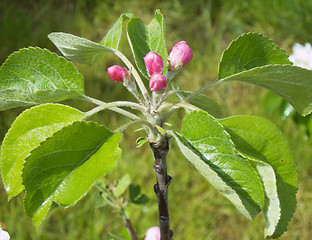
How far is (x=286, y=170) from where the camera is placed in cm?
68

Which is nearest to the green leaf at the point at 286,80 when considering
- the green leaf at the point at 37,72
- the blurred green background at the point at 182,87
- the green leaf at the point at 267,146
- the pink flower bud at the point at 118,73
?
the green leaf at the point at 267,146

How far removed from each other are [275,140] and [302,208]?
154 cm

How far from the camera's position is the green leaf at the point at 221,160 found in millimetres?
566

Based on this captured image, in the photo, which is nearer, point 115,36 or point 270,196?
point 270,196

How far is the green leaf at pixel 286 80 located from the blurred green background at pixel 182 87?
0.89m

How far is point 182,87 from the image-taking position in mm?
2600

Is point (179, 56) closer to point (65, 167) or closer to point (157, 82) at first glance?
point (157, 82)

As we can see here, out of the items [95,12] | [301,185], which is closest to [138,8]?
[95,12]

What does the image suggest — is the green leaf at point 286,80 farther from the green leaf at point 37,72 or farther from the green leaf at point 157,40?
the green leaf at point 37,72

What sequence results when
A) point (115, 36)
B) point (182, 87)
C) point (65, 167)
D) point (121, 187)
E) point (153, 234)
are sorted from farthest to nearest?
point (182, 87) < point (121, 187) < point (153, 234) < point (115, 36) < point (65, 167)

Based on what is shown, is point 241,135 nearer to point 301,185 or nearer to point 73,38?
point 73,38

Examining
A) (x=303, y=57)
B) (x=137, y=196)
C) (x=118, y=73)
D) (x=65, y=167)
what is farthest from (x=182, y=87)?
(x=65, y=167)

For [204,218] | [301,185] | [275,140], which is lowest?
[204,218]

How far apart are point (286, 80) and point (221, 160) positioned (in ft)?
0.53
